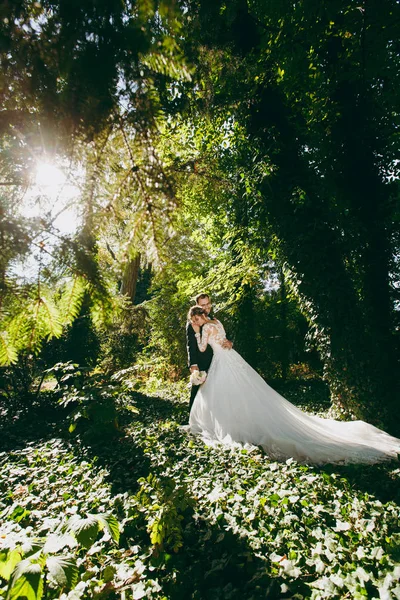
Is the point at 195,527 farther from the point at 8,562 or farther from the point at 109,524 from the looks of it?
the point at 8,562

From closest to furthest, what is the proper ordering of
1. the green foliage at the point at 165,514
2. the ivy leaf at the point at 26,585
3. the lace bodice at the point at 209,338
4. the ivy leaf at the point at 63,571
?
the ivy leaf at the point at 26,585, the ivy leaf at the point at 63,571, the green foliage at the point at 165,514, the lace bodice at the point at 209,338

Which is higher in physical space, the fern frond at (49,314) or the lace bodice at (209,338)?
the fern frond at (49,314)

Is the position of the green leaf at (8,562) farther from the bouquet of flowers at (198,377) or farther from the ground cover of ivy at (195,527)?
the bouquet of flowers at (198,377)

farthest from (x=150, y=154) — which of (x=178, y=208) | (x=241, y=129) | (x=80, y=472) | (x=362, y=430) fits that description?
(x=241, y=129)

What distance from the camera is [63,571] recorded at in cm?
146

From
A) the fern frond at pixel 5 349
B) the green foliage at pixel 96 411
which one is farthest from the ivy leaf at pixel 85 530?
the green foliage at pixel 96 411

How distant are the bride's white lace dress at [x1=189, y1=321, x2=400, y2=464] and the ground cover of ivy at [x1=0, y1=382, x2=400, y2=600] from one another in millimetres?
353

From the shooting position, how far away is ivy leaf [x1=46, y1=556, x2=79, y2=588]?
1.42 m

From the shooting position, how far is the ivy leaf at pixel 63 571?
56.0 inches

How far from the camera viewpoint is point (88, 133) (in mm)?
1707

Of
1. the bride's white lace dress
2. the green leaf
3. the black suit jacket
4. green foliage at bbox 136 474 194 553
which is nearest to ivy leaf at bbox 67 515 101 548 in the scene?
the green leaf

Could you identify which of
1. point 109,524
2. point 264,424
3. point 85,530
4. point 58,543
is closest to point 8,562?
point 58,543

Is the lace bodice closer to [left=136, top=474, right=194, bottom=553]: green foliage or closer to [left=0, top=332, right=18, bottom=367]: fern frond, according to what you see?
[left=136, top=474, right=194, bottom=553]: green foliage

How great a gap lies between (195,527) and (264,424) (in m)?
2.37
